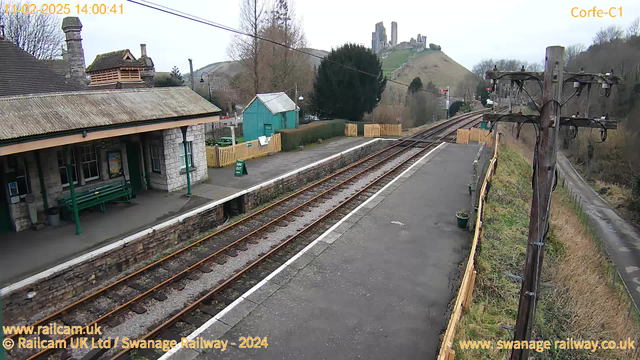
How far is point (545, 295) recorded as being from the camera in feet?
29.5

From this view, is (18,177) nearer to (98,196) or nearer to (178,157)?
(98,196)

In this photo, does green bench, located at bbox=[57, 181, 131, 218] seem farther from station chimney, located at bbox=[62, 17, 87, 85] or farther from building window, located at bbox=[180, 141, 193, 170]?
station chimney, located at bbox=[62, 17, 87, 85]

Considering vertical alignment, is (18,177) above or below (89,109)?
below

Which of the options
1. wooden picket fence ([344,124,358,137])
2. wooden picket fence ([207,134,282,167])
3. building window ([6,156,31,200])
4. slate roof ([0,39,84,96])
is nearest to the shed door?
wooden picket fence ([207,134,282,167])

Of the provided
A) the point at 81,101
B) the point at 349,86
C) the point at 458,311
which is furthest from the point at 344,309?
the point at 349,86

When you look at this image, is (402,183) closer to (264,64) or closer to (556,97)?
(556,97)

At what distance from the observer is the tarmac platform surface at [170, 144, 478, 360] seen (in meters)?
6.84

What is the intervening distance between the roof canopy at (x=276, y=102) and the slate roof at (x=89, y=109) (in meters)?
9.67

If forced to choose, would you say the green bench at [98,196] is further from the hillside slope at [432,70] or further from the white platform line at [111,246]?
the hillside slope at [432,70]

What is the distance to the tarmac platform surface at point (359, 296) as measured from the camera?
269 inches

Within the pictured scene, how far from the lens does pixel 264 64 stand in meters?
35.7

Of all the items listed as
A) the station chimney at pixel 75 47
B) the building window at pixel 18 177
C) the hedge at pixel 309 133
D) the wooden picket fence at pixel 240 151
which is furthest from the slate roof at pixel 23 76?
the hedge at pixel 309 133

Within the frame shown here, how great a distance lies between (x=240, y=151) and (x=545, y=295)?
51.9ft

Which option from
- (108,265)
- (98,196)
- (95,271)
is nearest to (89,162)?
(98,196)
